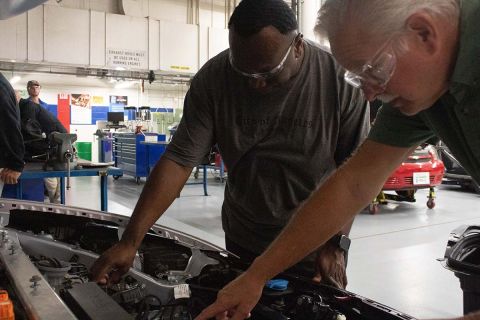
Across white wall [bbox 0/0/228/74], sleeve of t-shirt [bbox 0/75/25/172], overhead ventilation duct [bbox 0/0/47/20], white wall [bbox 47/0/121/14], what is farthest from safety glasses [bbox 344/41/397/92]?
white wall [bbox 47/0/121/14]

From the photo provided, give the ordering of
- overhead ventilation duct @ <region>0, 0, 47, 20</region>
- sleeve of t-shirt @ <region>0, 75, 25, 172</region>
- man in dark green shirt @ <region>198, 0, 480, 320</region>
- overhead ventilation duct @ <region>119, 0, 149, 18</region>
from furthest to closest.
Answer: overhead ventilation duct @ <region>119, 0, 149, 18</region>, sleeve of t-shirt @ <region>0, 75, 25, 172</region>, overhead ventilation duct @ <region>0, 0, 47, 20</region>, man in dark green shirt @ <region>198, 0, 480, 320</region>

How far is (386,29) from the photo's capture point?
2.33ft

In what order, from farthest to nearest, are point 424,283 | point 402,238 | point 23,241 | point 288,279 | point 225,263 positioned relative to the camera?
1. point 402,238
2. point 424,283
3. point 23,241
4. point 225,263
5. point 288,279

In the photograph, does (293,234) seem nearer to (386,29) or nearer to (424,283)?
(386,29)

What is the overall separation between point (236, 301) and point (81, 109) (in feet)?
43.1

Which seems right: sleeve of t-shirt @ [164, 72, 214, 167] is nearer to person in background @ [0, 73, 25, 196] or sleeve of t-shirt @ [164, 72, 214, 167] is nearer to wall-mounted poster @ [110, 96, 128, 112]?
person in background @ [0, 73, 25, 196]

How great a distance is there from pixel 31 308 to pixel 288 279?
70cm

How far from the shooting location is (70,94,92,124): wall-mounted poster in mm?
12969

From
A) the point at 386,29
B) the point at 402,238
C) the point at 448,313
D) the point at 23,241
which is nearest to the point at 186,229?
the point at 402,238

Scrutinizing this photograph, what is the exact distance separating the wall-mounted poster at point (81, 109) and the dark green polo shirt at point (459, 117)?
1308cm

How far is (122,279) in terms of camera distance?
131 cm

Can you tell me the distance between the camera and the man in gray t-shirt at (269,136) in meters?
1.37

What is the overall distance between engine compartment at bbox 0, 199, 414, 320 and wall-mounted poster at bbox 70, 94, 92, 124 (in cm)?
1195

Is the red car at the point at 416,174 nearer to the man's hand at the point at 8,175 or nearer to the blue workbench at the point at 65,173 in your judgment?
the blue workbench at the point at 65,173
